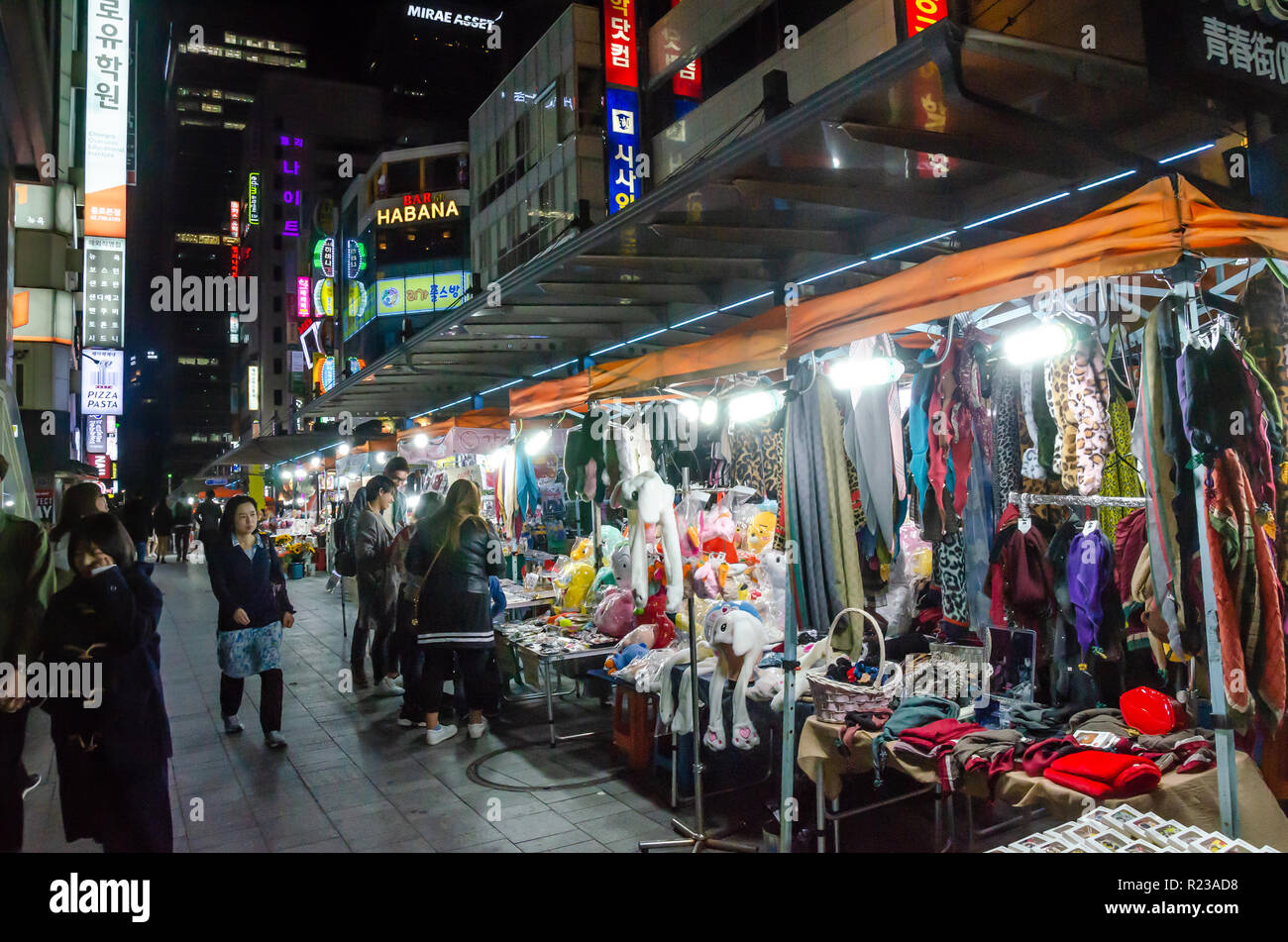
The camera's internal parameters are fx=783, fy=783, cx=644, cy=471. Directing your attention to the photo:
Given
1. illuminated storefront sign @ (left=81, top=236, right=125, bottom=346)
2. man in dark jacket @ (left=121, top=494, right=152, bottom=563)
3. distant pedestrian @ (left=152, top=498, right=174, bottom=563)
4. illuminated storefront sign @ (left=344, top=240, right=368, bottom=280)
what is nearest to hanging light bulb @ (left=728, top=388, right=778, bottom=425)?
man in dark jacket @ (left=121, top=494, right=152, bottom=563)

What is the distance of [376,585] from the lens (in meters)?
8.92

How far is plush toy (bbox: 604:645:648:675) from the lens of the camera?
6.61 metres

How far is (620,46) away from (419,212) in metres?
24.1

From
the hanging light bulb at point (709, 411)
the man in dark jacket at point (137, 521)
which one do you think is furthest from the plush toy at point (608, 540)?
the man in dark jacket at point (137, 521)

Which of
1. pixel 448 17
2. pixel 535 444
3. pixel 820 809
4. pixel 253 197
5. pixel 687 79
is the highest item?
pixel 448 17

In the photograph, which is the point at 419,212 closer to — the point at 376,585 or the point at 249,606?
the point at 376,585

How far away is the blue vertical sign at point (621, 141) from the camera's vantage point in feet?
71.9

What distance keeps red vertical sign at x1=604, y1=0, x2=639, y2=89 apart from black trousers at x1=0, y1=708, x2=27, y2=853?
71.2 ft

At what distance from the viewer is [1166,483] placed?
3.38 metres

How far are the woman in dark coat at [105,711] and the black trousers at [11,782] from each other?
0.17 metres

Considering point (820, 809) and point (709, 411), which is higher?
point (709, 411)

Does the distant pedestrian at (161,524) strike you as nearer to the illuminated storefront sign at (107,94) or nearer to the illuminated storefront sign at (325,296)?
Result: the illuminated storefront sign at (107,94)

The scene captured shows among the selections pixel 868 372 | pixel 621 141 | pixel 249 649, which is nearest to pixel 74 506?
pixel 249 649
